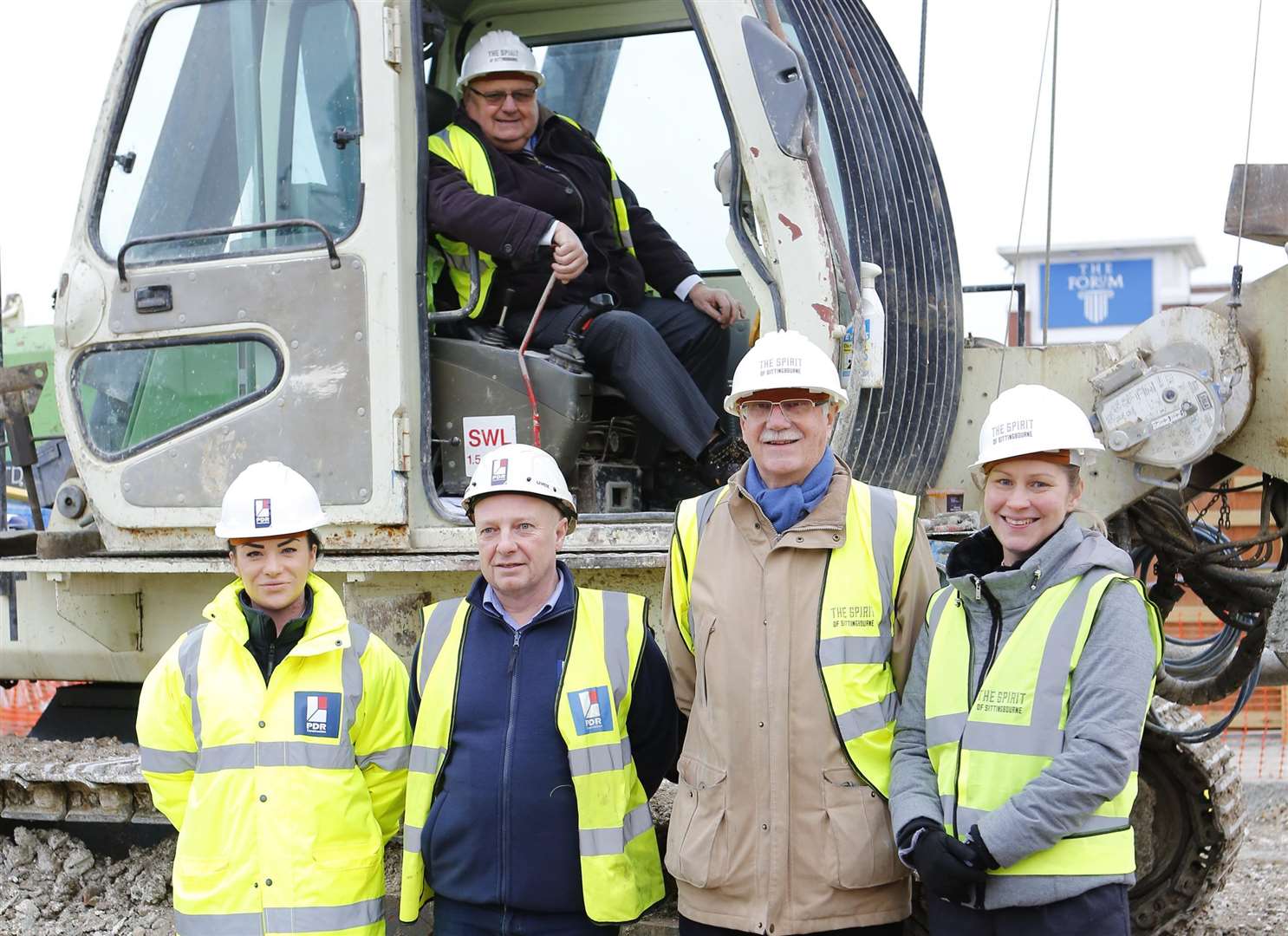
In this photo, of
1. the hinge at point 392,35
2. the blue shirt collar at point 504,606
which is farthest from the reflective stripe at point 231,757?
the hinge at point 392,35

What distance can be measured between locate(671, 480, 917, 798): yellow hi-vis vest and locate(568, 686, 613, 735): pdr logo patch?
26cm

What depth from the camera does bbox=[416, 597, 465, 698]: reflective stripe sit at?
3342 mm

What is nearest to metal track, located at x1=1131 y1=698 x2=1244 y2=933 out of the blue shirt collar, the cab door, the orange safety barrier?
the blue shirt collar

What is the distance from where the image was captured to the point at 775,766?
118 inches

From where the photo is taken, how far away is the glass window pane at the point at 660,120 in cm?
583

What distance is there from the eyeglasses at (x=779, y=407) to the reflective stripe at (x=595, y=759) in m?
0.76

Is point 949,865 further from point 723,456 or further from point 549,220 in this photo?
point 549,220

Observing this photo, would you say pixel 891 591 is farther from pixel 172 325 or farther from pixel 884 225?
pixel 172 325

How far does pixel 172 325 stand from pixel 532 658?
6.91 ft

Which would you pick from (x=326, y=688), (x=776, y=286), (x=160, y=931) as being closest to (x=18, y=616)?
(x=160, y=931)

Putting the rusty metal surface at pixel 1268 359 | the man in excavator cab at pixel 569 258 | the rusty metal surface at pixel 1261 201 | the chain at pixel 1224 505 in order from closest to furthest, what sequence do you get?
the rusty metal surface at pixel 1261 201
the rusty metal surface at pixel 1268 359
the man in excavator cab at pixel 569 258
the chain at pixel 1224 505

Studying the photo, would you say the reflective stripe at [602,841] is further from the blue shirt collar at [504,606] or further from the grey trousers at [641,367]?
the grey trousers at [641,367]

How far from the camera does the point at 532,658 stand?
3266 mm

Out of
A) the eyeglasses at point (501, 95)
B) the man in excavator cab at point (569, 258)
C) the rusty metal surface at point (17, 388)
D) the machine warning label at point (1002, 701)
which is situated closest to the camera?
the machine warning label at point (1002, 701)
